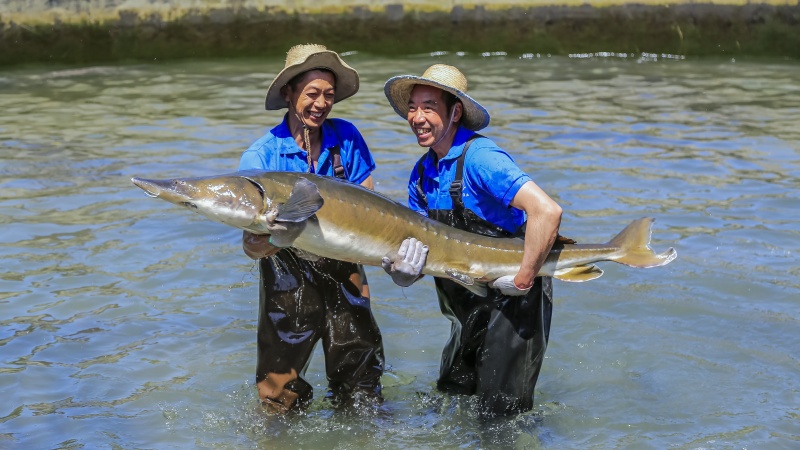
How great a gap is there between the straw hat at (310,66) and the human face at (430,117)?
40 cm

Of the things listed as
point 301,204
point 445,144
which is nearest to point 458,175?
point 445,144

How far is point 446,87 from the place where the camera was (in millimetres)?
5156

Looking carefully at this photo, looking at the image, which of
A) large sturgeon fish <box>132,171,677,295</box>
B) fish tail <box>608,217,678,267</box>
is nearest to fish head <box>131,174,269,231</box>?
large sturgeon fish <box>132,171,677,295</box>

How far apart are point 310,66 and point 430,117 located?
2.27 ft

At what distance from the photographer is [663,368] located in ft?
22.4

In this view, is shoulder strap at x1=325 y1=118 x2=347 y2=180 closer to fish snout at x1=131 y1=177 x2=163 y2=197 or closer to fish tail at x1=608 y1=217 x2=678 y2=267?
fish snout at x1=131 y1=177 x2=163 y2=197

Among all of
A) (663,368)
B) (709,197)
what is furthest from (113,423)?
(709,197)

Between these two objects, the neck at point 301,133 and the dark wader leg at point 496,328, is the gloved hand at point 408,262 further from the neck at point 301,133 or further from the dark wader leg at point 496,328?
the neck at point 301,133

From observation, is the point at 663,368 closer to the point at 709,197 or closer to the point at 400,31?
the point at 709,197

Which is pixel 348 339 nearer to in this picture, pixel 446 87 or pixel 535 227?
pixel 535 227

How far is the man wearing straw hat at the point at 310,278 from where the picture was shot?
18.0 feet

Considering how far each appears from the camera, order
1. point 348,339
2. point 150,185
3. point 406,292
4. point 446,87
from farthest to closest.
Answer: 1. point 406,292
2. point 348,339
3. point 446,87
4. point 150,185

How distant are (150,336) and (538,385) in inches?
105

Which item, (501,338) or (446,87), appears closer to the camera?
(446,87)
